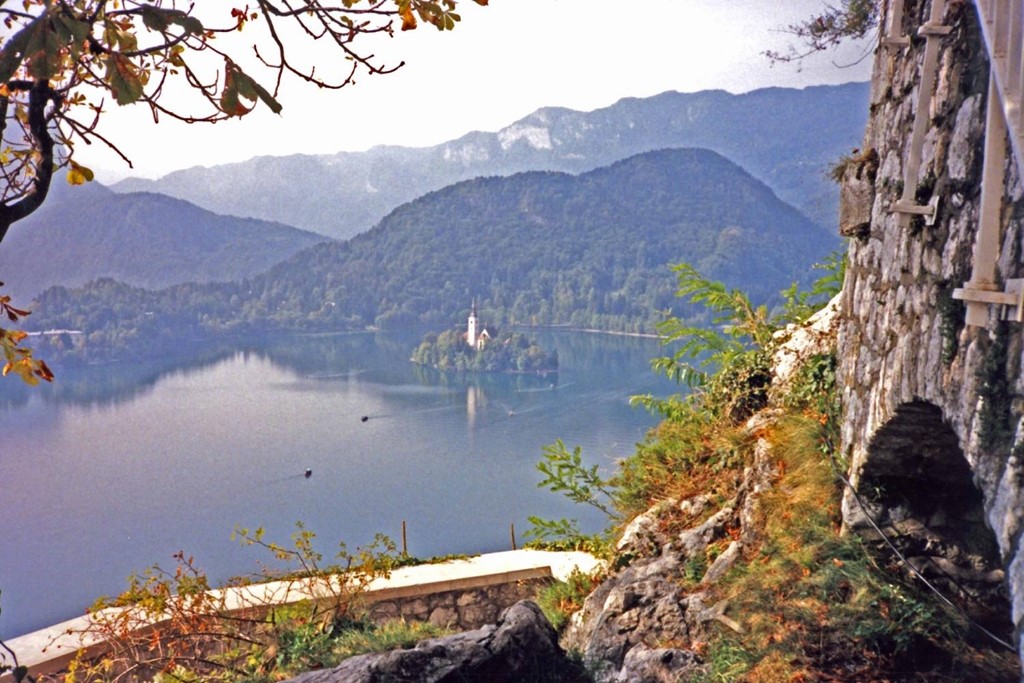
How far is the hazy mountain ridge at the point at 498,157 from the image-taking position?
63781 mm

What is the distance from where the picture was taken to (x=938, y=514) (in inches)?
117

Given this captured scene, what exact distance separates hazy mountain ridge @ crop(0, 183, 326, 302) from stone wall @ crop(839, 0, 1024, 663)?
54007mm

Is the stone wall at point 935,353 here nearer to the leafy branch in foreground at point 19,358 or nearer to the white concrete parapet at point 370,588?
the leafy branch in foreground at point 19,358

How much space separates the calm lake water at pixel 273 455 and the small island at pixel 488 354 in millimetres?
794

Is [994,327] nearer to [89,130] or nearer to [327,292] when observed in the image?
[89,130]

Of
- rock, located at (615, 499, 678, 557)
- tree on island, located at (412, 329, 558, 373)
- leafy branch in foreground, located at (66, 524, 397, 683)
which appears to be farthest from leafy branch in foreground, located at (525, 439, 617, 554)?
tree on island, located at (412, 329, 558, 373)

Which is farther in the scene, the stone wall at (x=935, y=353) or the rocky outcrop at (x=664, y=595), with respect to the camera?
the rocky outcrop at (x=664, y=595)

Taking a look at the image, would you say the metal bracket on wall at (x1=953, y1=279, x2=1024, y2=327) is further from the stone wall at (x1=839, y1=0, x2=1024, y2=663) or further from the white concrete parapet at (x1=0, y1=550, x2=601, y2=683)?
the white concrete parapet at (x1=0, y1=550, x2=601, y2=683)

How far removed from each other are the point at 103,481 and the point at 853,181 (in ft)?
117

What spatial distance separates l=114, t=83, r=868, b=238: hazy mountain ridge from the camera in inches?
2511

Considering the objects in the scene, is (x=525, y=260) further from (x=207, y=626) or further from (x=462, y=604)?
(x=207, y=626)

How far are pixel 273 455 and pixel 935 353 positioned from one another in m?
35.7

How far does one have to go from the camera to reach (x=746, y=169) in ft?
206

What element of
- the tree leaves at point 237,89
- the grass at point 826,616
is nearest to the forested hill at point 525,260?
the grass at point 826,616
